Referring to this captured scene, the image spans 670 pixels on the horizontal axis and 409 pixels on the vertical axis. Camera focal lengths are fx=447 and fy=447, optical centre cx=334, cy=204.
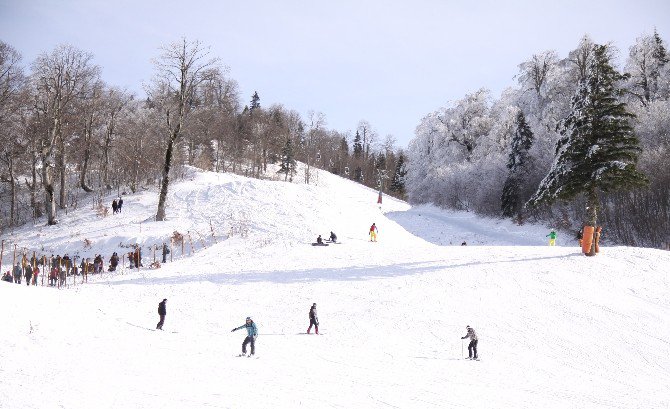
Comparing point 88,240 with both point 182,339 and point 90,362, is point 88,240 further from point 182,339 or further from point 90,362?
point 90,362

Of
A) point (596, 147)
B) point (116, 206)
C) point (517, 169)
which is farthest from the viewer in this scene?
point (517, 169)

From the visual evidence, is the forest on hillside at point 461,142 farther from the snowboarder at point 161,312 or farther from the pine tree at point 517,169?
the snowboarder at point 161,312

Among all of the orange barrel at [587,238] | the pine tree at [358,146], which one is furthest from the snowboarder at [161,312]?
the pine tree at [358,146]

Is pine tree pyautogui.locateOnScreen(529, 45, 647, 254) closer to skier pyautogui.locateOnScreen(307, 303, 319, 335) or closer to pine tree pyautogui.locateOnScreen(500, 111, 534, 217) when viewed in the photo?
skier pyautogui.locateOnScreen(307, 303, 319, 335)

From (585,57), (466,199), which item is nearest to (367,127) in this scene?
(466,199)

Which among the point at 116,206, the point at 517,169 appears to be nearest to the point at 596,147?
the point at 517,169

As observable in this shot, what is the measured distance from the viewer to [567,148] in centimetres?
2541

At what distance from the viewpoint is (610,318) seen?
56.7ft

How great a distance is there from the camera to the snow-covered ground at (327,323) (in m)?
10.5

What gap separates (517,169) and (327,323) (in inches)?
1576

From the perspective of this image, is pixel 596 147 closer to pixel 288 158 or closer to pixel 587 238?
pixel 587 238

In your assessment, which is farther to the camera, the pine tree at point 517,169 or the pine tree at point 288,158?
the pine tree at point 288,158

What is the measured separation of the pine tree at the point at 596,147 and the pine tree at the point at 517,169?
23479 millimetres

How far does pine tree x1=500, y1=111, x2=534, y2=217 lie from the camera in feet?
161
